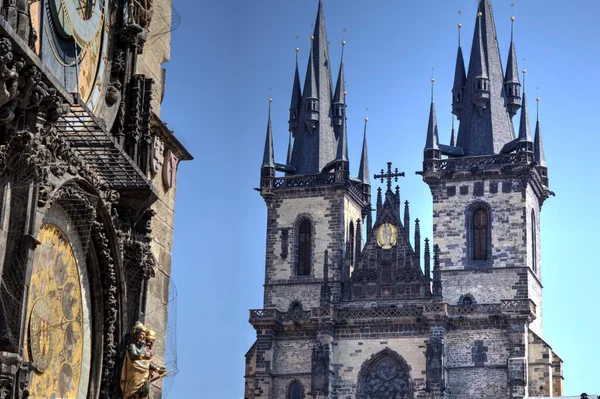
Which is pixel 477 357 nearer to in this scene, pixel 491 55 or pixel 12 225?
pixel 491 55

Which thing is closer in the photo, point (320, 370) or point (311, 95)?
point (320, 370)

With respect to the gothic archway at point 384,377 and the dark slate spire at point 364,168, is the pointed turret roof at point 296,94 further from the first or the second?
the gothic archway at point 384,377

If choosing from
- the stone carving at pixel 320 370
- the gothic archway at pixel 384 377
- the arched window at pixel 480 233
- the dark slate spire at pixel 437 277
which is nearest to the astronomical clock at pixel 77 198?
the dark slate spire at pixel 437 277

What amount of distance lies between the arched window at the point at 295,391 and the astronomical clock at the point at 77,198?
4424cm

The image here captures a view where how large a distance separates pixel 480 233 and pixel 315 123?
10837 millimetres

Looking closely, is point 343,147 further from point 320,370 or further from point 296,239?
point 320,370

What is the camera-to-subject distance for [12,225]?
7.64m

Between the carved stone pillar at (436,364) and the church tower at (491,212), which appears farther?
the church tower at (491,212)

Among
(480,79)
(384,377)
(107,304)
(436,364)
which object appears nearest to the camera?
(107,304)

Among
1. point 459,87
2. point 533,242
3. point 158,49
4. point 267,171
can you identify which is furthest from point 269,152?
point 158,49

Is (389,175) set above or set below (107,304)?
above

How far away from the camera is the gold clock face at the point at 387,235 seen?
2247 inches

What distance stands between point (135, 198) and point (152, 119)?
1024 millimetres

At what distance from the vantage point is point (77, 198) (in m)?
8.51
